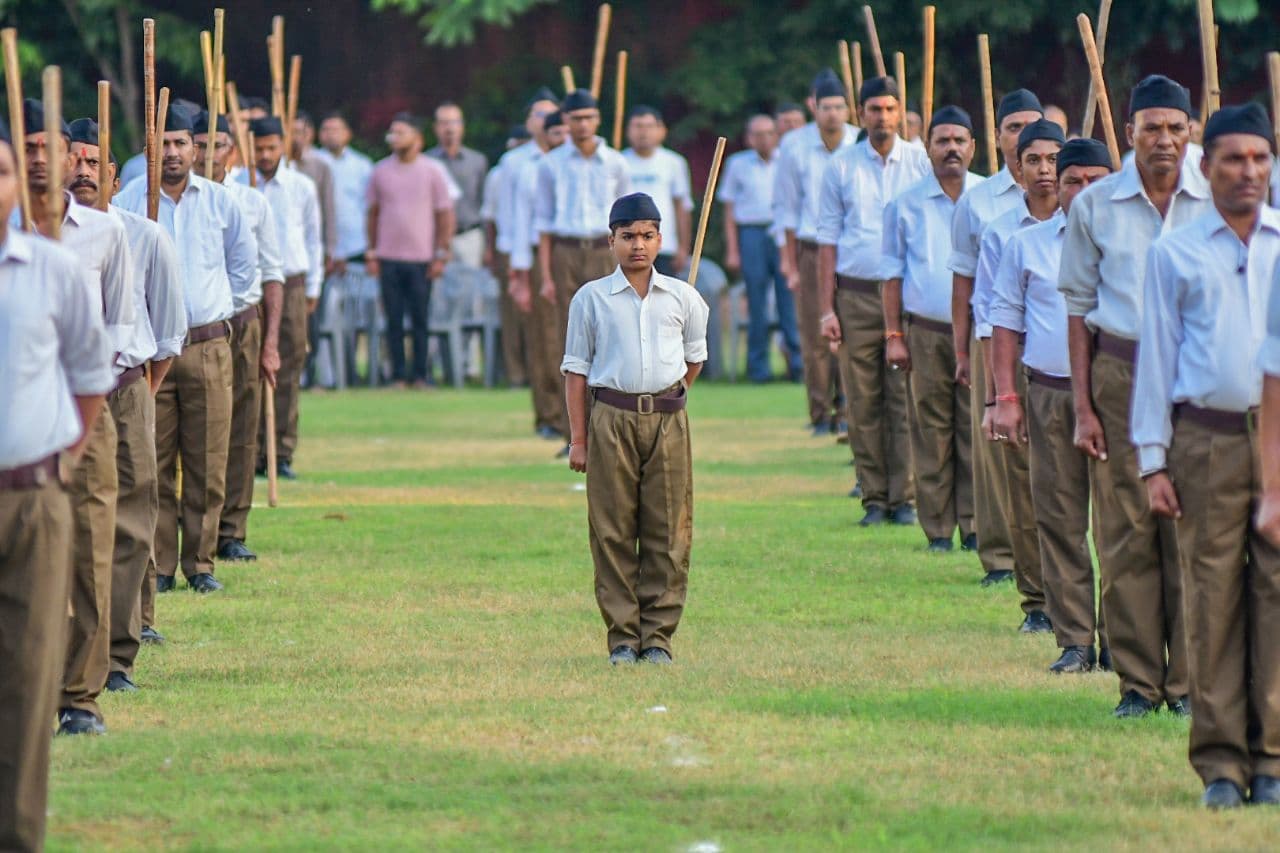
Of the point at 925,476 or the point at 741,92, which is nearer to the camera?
the point at 925,476

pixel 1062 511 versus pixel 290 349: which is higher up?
pixel 290 349

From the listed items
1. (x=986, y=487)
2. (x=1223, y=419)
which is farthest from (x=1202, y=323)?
(x=986, y=487)

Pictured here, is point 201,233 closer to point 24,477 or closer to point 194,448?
point 194,448

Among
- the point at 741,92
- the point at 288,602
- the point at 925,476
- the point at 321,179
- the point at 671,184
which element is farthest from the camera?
Answer: the point at 741,92

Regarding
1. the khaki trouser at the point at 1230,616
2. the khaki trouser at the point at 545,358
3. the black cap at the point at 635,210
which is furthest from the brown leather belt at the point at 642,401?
the khaki trouser at the point at 545,358

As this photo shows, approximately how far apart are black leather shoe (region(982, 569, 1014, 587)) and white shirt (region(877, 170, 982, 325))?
173cm

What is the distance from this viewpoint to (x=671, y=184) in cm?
2361

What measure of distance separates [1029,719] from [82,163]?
4343mm

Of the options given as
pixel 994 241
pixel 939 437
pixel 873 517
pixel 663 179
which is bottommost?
pixel 873 517

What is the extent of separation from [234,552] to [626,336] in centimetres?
450

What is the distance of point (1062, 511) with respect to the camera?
1062 centimetres

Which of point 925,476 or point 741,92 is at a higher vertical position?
point 741,92

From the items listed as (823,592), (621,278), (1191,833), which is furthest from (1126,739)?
(823,592)

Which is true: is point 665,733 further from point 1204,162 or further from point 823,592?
point 823,592
